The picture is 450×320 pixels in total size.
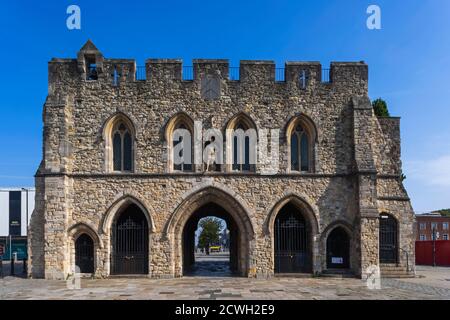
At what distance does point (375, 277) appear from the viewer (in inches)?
643

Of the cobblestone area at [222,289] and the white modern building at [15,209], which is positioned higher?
the white modern building at [15,209]

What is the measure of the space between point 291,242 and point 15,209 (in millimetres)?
42339

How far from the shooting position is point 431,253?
28250 millimetres

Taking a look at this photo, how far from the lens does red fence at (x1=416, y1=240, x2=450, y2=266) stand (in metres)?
27.3

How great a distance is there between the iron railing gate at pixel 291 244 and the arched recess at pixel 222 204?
1296 mm

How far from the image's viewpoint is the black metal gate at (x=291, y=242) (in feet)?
59.1

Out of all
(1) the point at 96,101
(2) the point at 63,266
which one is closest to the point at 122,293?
(2) the point at 63,266

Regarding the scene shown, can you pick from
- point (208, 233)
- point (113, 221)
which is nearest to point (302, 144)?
point (113, 221)

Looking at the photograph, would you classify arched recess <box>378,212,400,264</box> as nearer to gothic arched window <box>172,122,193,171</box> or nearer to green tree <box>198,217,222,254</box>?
gothic arched window <box>172,122,193,171</box>

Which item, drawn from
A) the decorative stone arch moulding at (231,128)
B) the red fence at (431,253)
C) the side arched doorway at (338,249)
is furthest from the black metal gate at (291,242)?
the red fence at (431,253)

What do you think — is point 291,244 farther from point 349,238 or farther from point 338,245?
point 349,238

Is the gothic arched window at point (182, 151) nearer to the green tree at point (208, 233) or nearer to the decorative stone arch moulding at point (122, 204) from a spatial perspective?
the decorative stone arch moulding at point (122, 204)

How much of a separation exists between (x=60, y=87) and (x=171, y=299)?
10489mm

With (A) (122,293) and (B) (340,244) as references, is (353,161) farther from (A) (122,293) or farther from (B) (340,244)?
(A) (122,293)
